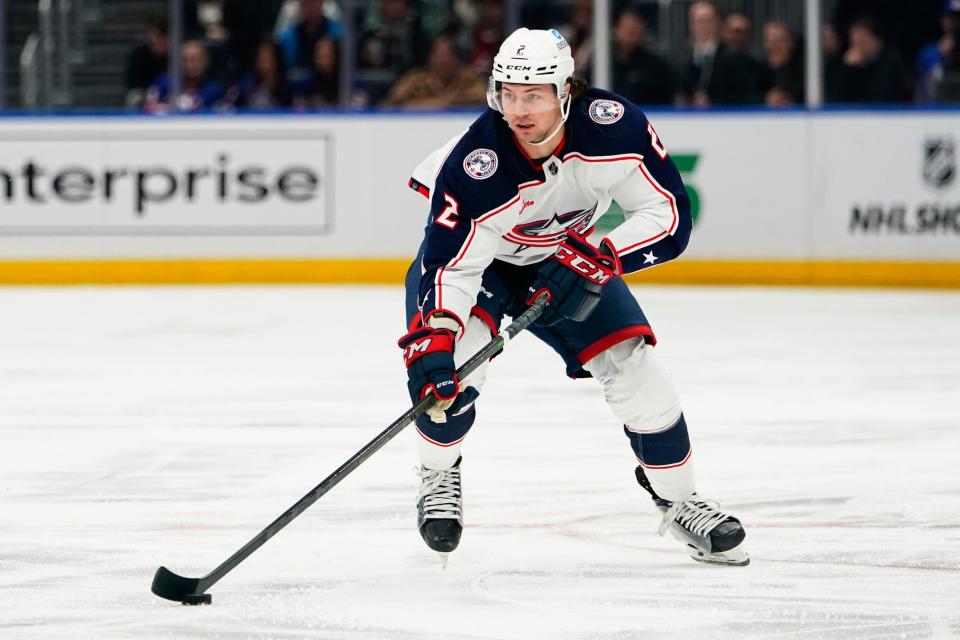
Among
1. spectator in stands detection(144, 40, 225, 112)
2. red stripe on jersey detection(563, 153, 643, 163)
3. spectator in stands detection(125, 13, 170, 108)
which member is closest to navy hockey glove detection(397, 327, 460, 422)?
red stripe on jersey detection(563, 153, 643, 163)

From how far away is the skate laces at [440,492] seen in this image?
334 centimetres

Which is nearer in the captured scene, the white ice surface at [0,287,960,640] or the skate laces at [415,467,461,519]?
the white ice surface at [0,287,960,640]

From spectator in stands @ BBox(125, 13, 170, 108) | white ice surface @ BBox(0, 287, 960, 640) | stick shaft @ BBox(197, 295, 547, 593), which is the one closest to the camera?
white ice surface @ BBox(0, 287, 960, 640)

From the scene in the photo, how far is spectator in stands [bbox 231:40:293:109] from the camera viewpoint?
9.59 metres

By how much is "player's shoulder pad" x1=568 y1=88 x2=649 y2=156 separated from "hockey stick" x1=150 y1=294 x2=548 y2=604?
0.31m

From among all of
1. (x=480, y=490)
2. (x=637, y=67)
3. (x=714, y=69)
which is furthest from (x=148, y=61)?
(x=480, y=490)

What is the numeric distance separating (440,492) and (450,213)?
0.60 m

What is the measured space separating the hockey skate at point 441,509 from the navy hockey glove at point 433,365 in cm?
24

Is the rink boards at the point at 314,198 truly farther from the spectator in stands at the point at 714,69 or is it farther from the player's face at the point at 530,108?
the player's face at the point at 530,108

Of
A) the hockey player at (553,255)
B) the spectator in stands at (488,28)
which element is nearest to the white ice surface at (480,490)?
the hockey player at (553,255)

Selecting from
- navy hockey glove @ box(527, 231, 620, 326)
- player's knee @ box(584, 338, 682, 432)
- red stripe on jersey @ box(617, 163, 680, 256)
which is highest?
red stripe on jersey @ box(617, 163, 680, 256)

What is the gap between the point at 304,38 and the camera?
9.73 meters

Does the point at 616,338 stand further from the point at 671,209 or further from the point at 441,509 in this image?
the point at 441,509

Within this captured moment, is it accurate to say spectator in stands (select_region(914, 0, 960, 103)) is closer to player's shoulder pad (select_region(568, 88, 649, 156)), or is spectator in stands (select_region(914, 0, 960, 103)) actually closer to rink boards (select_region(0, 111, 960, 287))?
rink boards (select_region(0, 111, 960, 287))
